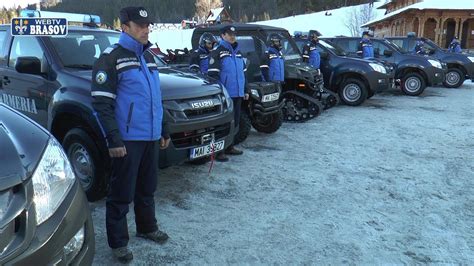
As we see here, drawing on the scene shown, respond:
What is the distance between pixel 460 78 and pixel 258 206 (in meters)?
13.6

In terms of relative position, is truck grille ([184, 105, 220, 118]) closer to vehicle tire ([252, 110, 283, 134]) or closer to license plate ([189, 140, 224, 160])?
license plate ([189, 140, 224, 160])

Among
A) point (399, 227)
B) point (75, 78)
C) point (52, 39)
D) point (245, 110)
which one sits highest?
point (52, 39)

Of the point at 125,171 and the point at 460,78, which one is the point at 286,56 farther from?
the point at 460,78

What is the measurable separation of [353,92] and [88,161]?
8.62 m

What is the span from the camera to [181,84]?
15.0 ft

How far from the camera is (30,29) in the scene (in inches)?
195

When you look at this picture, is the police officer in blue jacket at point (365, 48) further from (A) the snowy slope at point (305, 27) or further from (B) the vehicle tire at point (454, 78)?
(A) the snowy slope at point (305, 27)

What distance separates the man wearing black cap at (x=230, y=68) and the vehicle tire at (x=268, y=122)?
1.38 metres

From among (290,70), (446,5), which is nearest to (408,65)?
(290,70)

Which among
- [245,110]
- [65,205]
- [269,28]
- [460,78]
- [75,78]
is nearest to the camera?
[65,205]

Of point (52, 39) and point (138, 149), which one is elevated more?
point (52, 39)

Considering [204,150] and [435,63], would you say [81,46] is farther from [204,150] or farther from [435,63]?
[435,63]

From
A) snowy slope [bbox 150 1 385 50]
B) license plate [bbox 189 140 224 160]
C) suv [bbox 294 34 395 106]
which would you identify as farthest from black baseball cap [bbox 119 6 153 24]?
snowy slope [bbox 150 1 385 50]

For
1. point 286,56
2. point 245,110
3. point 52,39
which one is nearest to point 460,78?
point 286,56
